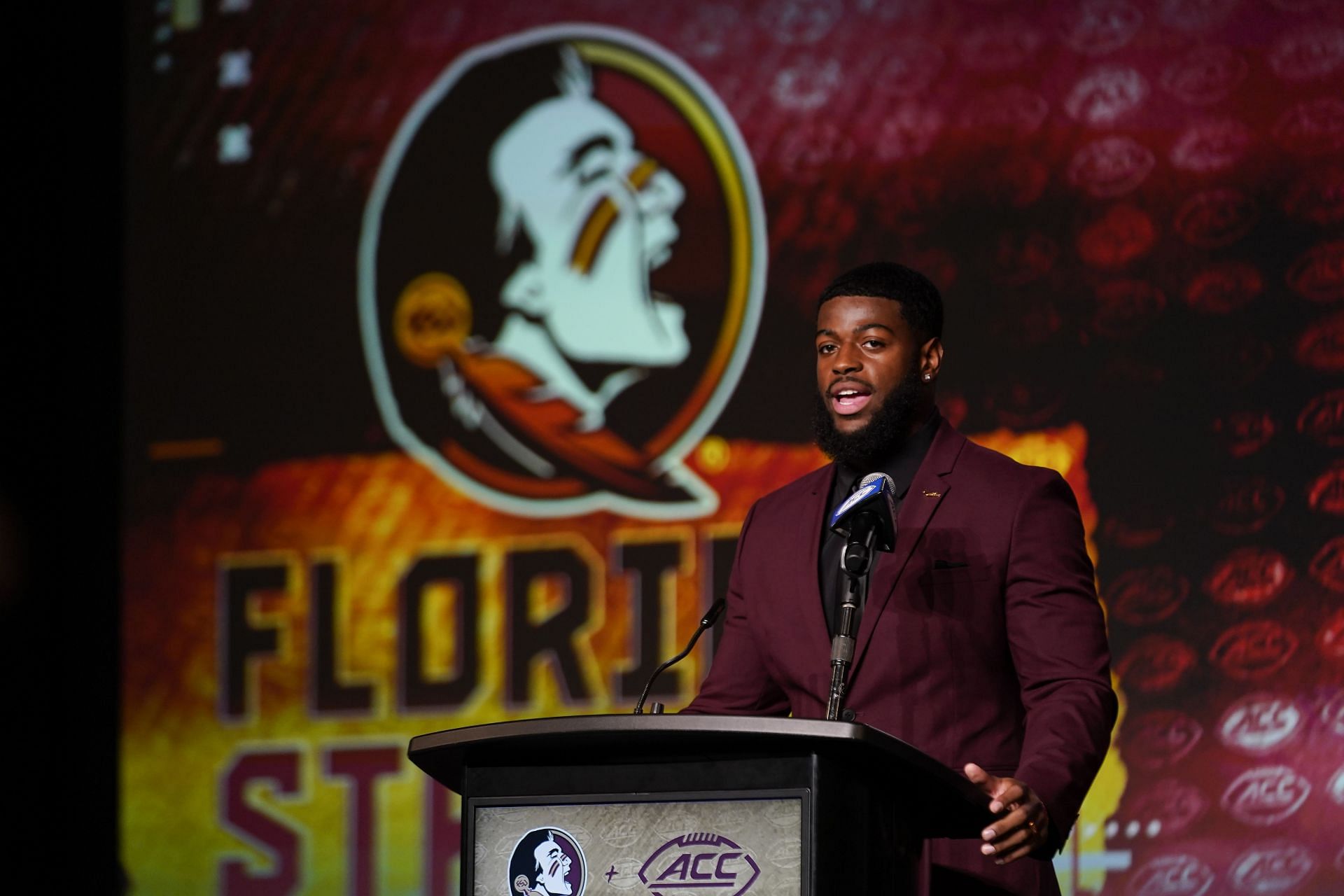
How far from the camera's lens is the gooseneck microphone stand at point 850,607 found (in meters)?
2.24

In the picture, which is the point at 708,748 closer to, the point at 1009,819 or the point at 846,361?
the point at 1009,819

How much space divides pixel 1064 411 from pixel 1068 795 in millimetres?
2172

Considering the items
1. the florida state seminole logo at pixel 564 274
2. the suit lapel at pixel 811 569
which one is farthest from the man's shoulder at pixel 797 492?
the florida state seminole logo at pixel 564 274

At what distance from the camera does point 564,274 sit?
15.9ft

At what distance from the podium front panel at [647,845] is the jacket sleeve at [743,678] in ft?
2.52

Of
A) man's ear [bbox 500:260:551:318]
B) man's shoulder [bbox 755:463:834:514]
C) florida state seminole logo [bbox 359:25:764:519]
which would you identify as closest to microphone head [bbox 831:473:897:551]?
man's shoulder [bbox 755:463:834:514]

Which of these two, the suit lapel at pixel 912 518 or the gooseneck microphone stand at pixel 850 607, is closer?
the gooseneck microphone stand at pixel 850 607

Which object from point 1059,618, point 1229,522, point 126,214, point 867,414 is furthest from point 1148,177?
point 126,214

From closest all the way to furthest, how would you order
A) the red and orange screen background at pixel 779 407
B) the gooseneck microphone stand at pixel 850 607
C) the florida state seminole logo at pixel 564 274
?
1. the gooseneck microphone stand at pixel 850 607
2. the red and orange screen background at pixel 779 407
3. the florida state seminole logo at pixel 564 274

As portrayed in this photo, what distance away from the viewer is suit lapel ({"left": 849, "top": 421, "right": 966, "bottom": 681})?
2646 mm

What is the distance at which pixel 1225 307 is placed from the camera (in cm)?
421

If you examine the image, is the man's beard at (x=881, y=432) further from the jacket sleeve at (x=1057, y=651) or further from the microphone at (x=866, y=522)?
the microphone at (x=866, y=522)

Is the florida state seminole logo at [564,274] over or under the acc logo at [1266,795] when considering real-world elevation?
over

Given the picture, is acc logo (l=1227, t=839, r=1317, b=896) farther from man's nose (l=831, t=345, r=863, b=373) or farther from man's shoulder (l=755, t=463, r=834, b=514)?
man's nose (l=831, t=345, r=863, b=373)
